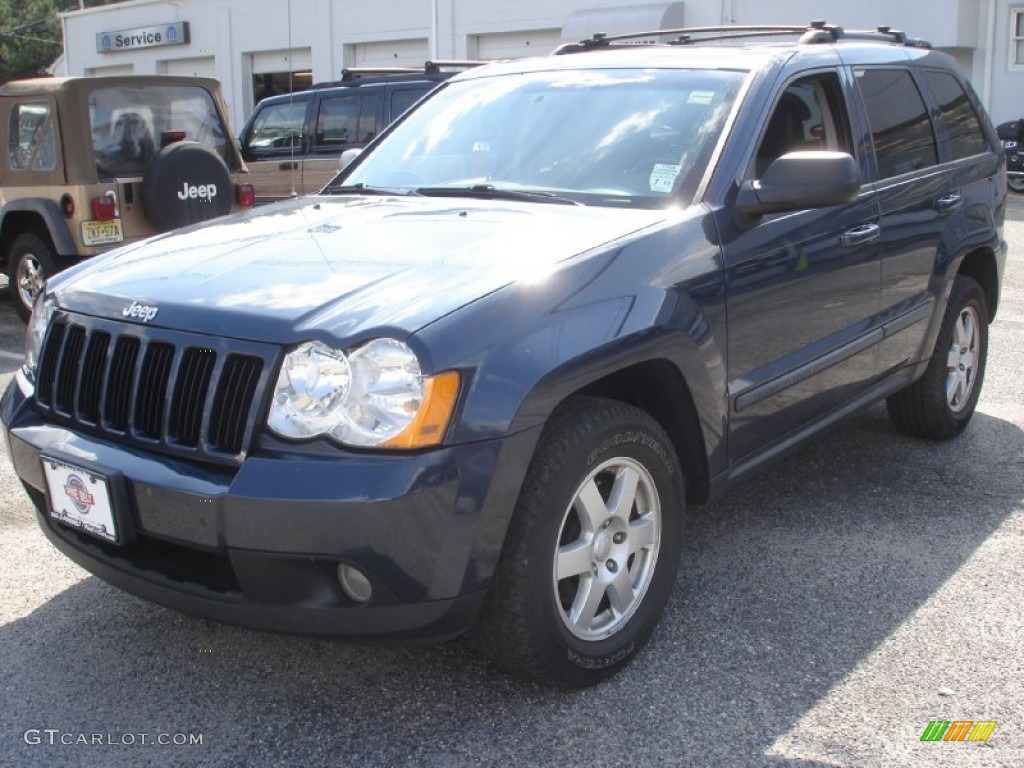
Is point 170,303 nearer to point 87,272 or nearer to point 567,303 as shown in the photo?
point 87,272

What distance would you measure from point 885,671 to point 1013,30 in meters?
20.6

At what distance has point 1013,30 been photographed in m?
20.6

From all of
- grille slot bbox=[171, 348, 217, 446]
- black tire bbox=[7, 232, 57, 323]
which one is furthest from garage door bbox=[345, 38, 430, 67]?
grille slot bbox=[171, 348, 217, 446]

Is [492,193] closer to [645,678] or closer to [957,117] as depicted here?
[645,678]

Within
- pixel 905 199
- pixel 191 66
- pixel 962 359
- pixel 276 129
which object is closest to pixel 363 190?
pixel 905 199

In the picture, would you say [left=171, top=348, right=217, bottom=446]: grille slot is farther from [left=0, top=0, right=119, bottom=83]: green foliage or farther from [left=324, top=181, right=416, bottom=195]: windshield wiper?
[left=0, top=0, right=119, bottom=83]: green foliage

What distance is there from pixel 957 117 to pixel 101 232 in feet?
19.0

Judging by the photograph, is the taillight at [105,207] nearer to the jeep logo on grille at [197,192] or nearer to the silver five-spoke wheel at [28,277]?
the jeep logo on grille at [197,192]

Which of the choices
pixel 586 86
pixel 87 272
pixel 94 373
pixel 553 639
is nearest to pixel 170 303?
pixel 94 373

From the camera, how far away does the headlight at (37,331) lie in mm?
3203

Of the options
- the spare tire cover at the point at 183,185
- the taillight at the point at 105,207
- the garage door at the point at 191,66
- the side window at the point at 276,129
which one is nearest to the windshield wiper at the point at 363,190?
the spare tire cover at the point at 183,185

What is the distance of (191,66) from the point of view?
104 feet

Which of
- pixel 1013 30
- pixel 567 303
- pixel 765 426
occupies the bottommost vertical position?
pixel 765 426

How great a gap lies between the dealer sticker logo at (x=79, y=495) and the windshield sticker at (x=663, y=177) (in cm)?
188
